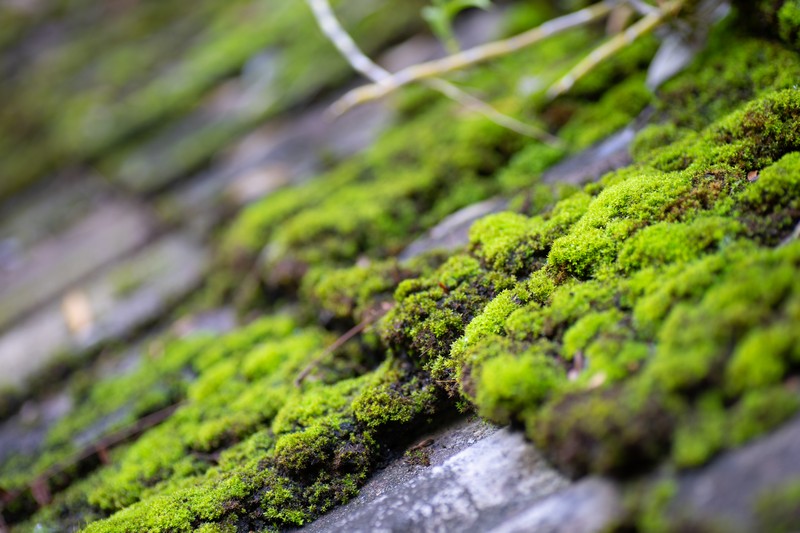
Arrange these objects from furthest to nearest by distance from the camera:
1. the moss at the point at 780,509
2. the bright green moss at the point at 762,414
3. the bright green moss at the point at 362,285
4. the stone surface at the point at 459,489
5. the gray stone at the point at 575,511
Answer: the bright green moss at the point at 362,285 < the stone surface at the point at 459,489 < the gray stone at the point at 575,511 < the bright green moss at the point at 762,414 < the moss at the point at 780,509

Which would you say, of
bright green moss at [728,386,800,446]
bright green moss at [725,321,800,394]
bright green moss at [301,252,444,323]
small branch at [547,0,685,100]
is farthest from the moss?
small branch at [547,0,685,100]

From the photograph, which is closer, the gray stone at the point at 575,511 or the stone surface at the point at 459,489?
the gray stone at the point at 575,511

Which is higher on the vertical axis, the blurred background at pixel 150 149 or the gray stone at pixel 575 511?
the blurred background at pixel 150 149

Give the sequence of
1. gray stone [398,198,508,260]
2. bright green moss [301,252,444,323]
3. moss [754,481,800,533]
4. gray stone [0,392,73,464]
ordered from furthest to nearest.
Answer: gray stone [0,392,73,464] → gray stone [398,198,508,260] → bright green moss [301,252,444,323] → moss [754,481,800,533]

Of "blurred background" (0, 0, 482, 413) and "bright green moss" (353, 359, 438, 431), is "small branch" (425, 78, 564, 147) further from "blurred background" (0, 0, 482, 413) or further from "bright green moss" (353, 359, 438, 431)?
"bright green moss" (353, 359, 438, 431)

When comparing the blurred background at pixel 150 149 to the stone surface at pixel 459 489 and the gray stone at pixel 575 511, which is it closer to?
the stone surface at pixel 459 489

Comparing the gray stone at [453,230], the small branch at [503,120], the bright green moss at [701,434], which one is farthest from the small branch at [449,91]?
the bright green moss at [701,434]

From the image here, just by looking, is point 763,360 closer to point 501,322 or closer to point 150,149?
point 501,322
